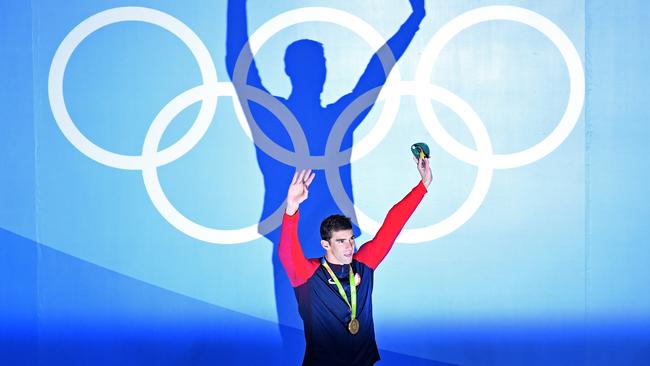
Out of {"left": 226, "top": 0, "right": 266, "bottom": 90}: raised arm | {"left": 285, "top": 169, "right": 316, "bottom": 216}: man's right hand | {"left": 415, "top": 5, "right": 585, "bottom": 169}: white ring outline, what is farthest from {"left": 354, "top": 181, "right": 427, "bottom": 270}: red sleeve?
{"left": 226, "top": 0, "right": 266, "bottom": 90}: raised arm

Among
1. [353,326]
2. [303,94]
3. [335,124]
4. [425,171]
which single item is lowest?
[353,326]

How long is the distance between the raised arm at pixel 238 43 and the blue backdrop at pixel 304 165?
0.05ft

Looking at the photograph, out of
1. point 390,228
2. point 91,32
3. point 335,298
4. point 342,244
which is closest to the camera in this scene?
point 342,244

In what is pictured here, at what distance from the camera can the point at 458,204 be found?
5.04m

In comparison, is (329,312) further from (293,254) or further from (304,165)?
(304,165)

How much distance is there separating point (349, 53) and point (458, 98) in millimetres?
877

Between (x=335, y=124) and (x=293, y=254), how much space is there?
57.9 inches

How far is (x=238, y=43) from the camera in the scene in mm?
4988

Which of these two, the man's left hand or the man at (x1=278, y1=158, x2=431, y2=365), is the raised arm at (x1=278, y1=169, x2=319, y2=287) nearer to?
the man at (x1=278, y1=158, x2=431, y2=365)

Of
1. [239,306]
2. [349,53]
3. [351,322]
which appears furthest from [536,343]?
[349,53]

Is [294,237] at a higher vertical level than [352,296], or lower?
higher

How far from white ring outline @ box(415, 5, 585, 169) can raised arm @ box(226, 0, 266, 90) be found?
48.5 inches

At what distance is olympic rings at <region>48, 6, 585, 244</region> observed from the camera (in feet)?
16.3

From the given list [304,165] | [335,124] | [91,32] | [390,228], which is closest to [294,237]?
[390,228]
